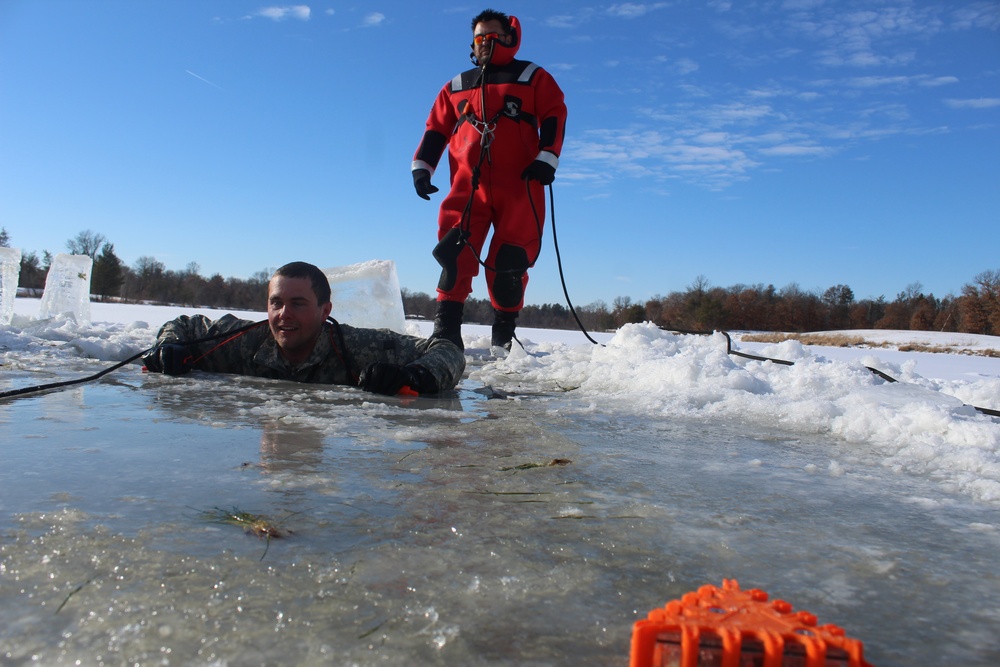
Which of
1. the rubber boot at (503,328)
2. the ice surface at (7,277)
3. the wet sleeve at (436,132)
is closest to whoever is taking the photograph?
the wet sleeve at (436,132)

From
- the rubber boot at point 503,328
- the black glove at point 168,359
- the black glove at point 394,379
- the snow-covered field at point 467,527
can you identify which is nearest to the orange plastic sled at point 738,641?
the snow-covered field at point 467,527

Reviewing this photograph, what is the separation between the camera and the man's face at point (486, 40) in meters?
4.69

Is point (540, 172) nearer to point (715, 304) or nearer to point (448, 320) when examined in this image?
point (448, 320)

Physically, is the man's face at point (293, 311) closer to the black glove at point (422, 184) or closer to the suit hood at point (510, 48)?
the black glove at point (422, 184)

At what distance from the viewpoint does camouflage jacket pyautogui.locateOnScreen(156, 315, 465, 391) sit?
3.54 m

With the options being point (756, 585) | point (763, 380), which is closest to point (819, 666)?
point (756, 585)

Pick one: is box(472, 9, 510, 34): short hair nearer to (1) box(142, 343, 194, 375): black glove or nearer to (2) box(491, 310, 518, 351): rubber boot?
(2) box(491, 310, 518, 351): rubber boot

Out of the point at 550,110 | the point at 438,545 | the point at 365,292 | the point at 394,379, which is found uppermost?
the point at 550,110

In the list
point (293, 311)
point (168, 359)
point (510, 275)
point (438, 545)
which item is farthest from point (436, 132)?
point (438, 545)

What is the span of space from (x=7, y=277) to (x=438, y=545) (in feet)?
21.9

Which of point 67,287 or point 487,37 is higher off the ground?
point 487,37

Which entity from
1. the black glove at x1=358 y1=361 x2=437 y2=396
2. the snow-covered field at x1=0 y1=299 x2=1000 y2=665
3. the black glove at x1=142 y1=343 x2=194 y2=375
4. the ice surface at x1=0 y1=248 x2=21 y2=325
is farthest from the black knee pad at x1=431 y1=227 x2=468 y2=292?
the ice surface at x1=0 y1=248 x2=21 y2=325

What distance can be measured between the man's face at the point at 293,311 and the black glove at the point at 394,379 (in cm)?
43

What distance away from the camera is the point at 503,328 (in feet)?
18.0
